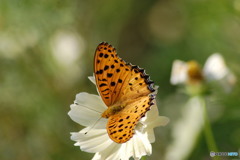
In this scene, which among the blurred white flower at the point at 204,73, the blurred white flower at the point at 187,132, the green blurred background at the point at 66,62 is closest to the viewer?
the blurred white flower at the point at 204,73

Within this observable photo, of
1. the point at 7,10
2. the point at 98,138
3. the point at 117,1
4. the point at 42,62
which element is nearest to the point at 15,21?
the point at 7,10

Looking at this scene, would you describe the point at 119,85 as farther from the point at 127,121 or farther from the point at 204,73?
the point at 204,73

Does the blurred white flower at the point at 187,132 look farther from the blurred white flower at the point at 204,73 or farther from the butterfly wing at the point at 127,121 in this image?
the butterfly wing at the point at 127,121

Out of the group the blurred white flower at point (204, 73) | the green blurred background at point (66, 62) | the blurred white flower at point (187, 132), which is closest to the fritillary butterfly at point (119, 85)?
the blurred white flower at point (204, 73)

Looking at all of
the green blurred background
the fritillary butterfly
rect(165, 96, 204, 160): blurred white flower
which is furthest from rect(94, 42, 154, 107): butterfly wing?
rect(165, 96, 204, 160): blurred white flower

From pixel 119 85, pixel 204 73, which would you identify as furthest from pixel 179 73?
pixel 119 85

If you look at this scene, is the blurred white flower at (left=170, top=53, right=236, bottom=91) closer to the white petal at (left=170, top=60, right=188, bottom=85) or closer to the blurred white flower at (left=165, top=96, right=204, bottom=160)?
the white petal at (left=170, top=60, right=188, bottom=85)

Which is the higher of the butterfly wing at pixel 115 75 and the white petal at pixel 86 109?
the butterfly wing at pixel 115 75
